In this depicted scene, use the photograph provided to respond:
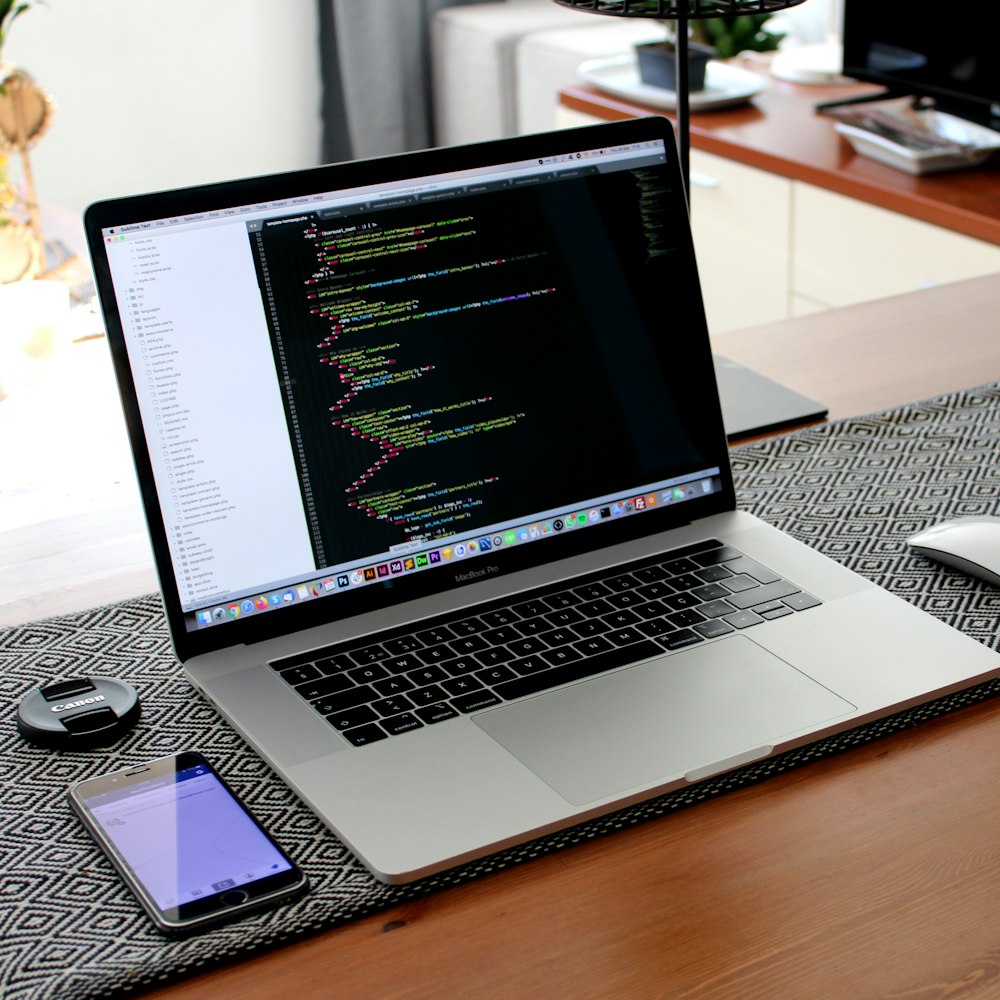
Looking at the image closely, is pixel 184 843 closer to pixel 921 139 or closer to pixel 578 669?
pixel 578 669

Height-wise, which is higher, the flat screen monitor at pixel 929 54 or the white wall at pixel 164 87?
the flat screen monitor at pixel 929 54

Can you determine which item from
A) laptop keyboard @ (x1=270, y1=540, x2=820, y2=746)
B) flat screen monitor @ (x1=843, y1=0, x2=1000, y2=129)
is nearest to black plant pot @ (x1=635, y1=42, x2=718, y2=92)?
flat screen monitor @ (x1=843, y1=0, x2=1000, y2=129)

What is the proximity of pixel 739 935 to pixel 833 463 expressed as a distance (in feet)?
1.69

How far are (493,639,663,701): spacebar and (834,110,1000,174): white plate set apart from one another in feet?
4.96

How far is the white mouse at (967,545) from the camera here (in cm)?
85

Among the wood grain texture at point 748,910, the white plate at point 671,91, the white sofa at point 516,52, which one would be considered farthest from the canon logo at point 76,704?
the white sofa at point 516,52

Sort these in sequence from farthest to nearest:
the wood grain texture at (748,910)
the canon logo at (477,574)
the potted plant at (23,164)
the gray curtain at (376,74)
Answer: the gray curtain at (376,74), the potted plant at (23,164), the canon logo at (477,574), the wood grain texture at (748,910)

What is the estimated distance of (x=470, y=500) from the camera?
85 cm

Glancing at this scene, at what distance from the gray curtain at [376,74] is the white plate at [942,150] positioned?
→ 1.75m

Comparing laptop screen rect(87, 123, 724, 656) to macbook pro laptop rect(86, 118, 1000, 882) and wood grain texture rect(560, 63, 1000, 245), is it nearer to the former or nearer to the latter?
macbook pro laptop rect(86, 118, 1000, 882)

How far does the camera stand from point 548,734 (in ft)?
2.34

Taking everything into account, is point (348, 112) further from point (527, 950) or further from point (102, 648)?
point (527, 950)

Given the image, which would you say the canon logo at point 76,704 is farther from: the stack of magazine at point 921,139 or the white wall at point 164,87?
the white wall at point 164,87

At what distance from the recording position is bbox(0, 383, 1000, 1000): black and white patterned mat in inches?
23.6
